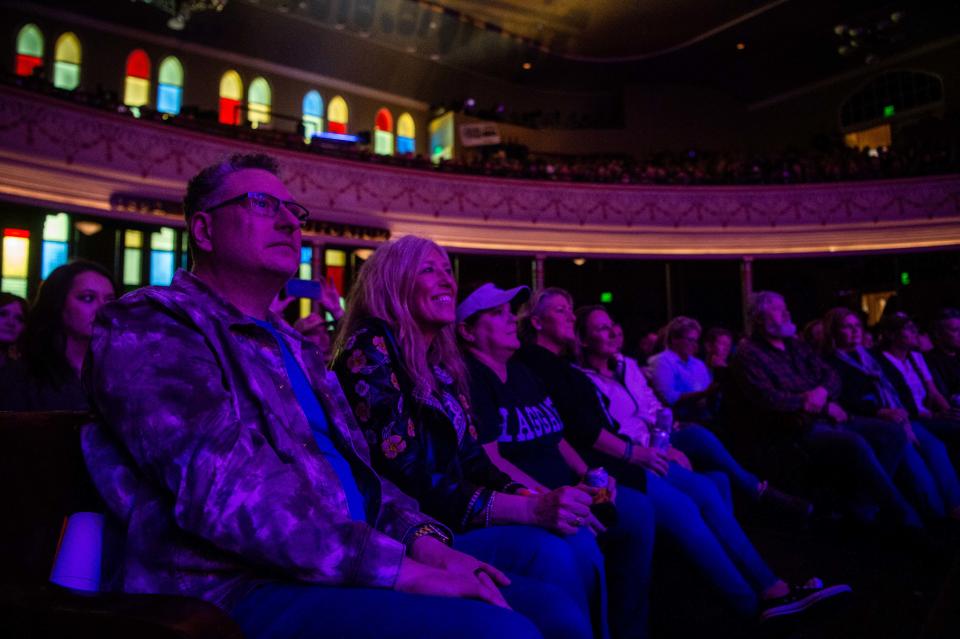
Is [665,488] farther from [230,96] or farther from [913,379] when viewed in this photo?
[230,96]

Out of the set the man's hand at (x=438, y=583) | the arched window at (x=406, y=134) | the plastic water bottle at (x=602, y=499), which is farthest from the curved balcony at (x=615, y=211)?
the man's hand at (x=438, y=583)

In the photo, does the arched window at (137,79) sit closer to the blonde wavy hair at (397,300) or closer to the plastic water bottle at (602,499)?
the blonde wavy hair at (397,300)

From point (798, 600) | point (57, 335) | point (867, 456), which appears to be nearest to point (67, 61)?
point (57, 335)

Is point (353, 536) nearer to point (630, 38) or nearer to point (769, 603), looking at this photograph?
point (769, 603)

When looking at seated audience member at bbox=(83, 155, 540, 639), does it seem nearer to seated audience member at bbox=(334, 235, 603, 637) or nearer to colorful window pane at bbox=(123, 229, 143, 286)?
seated audience member at bbox=(334, 235, 603, 637)

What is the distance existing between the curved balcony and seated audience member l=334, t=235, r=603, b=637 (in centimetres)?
952

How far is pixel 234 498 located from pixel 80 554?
0.28 meters

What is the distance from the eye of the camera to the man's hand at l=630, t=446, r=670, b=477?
8.98ft

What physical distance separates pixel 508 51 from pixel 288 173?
6689 millimetres

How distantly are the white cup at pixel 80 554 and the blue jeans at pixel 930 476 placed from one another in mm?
4003

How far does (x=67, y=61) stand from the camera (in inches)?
466

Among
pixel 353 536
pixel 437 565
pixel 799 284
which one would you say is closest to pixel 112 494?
pixel 353 536

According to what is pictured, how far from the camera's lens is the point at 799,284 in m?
14.2

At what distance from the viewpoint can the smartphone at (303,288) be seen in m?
2.67
